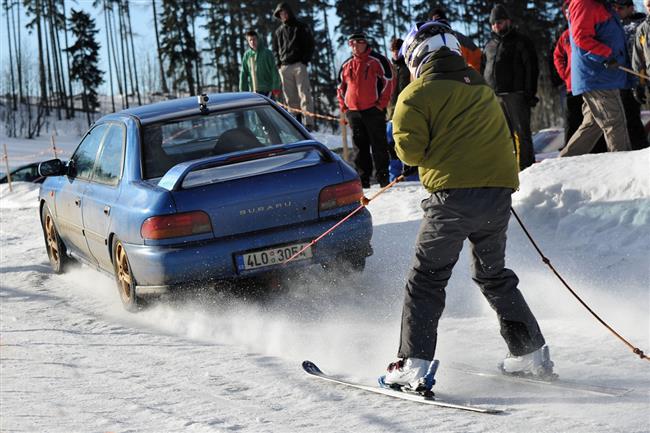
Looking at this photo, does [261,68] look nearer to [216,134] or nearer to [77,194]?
[77,194]

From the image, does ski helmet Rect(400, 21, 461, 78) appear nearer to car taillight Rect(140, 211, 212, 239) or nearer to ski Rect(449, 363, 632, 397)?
ski Rect(449, 363, 632, 397)

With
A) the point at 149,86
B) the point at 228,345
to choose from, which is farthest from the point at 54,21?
the point at 228,345

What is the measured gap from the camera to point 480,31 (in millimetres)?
60219

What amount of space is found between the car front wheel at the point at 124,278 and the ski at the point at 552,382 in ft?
8.96

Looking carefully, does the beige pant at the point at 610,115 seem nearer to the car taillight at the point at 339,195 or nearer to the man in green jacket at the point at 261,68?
the car taillight at the point at 339,195

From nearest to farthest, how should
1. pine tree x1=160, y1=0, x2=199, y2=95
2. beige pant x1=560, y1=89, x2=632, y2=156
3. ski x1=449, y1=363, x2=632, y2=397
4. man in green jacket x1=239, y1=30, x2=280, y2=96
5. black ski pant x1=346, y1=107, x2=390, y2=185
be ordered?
1. ski x1=449, y1=363, x2=632, y2=397
2. beige pant x1=560, y1=89, x2=632, y2=156
3. black ski pant x1=346, y1=107, x2=390, y2=185
4. man in green jacket x1=239, y1=30, x2=280, y2=96
5. pine tree x1=160, y1=0, x2=199, y2=95

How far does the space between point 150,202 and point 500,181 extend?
2917 millimetres

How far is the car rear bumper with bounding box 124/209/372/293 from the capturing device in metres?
6.58

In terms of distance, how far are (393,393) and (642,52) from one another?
19.2 ft

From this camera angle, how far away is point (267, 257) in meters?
6.70

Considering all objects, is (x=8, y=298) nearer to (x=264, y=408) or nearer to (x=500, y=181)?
(x=264, y=408)

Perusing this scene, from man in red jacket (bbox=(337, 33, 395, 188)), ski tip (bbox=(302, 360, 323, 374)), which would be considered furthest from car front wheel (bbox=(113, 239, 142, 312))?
man in red jacket (bbox=(337, 33, 395, 188))

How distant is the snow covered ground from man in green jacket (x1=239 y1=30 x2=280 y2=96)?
6414mm

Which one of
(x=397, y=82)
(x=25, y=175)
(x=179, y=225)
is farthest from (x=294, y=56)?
(x=25, y=175)
